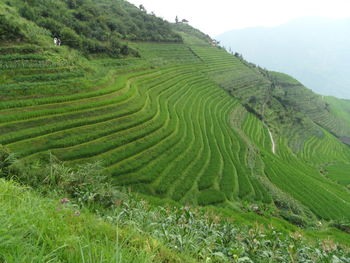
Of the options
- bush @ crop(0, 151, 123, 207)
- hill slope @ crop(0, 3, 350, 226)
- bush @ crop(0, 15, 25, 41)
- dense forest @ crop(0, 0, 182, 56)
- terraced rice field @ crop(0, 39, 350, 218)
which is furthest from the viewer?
dense forest @ crop(0, 0, 182, 56)

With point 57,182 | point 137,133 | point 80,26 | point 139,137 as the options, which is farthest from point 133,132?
point 80,26

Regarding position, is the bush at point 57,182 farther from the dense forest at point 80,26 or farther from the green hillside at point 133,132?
the dense forest at point 80,26

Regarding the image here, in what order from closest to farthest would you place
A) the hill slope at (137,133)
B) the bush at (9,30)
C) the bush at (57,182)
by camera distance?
1. the bush at (57,182)
2. the hill slope at (137,133)
3. the bush at (9,30)

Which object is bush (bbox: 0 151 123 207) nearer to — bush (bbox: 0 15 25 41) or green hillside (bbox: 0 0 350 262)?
green hillside (bbox: 0 0 350 262)

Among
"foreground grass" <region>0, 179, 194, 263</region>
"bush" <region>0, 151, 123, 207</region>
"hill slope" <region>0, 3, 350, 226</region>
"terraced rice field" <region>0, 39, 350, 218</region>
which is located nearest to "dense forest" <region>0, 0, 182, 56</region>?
"hill slope" <region>0, 3, 350, 226</region>

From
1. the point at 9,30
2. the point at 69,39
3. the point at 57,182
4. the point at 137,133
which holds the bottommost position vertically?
the point at 137,133

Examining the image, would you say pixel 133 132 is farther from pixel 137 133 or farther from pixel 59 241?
pixel 59 241

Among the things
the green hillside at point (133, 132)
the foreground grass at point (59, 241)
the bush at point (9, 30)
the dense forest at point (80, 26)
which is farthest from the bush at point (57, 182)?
the dense forest at point (80, 26)

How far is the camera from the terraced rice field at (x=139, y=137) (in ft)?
55.7

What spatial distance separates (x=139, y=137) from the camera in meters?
21.7

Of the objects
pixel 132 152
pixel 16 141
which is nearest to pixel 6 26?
pixel 16 141

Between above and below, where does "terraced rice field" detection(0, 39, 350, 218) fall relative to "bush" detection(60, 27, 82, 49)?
below

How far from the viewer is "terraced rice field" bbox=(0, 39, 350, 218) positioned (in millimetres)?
16984

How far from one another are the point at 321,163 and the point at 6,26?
6793 centimetres
